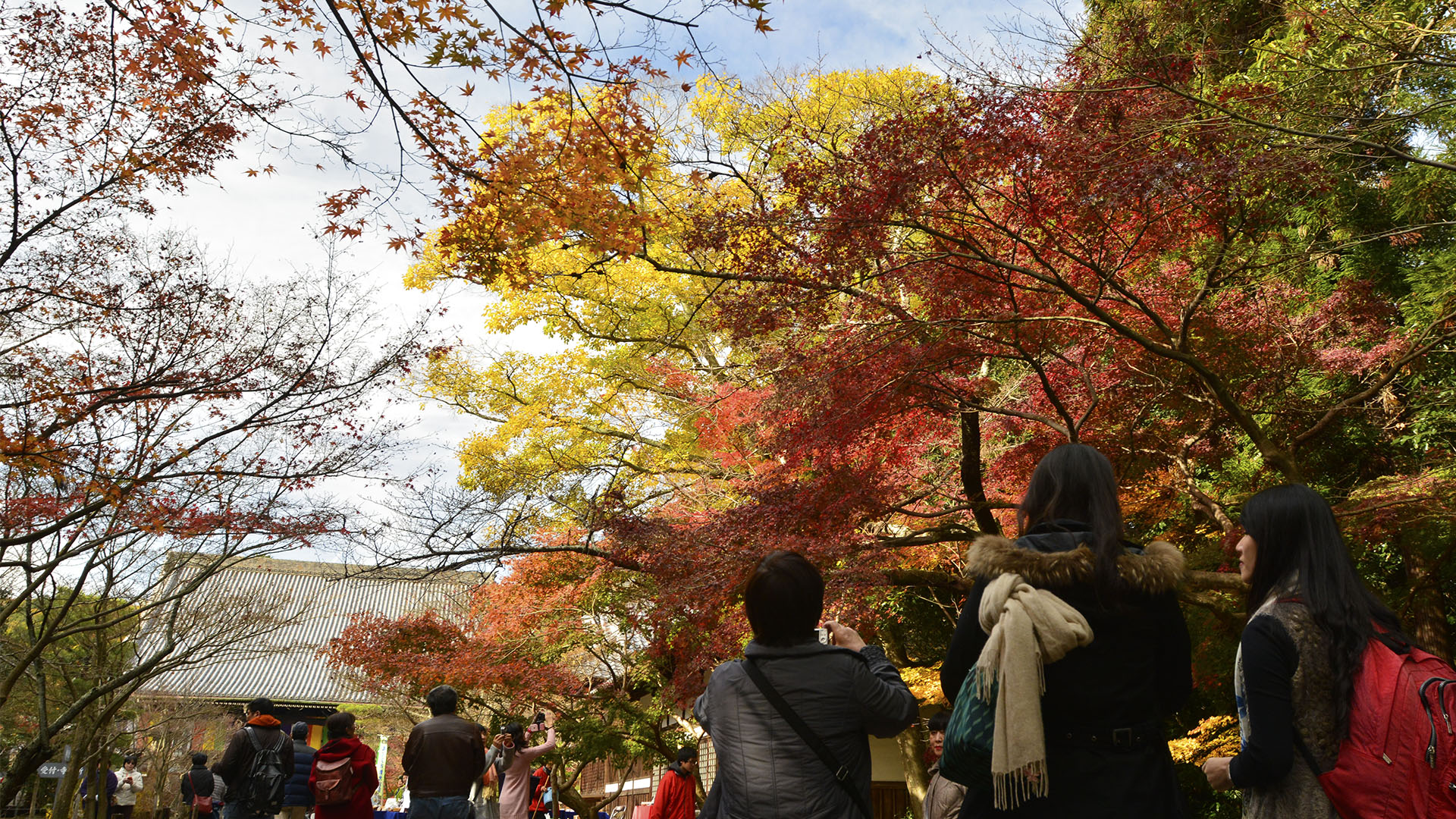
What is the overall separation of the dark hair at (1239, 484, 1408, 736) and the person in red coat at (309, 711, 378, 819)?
5010 millimetres

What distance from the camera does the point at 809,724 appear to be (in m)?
2.33

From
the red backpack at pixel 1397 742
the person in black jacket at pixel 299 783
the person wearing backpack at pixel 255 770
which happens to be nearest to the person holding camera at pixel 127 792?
the person in black jacket at pixel 299 783

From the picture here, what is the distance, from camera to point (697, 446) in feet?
43.4

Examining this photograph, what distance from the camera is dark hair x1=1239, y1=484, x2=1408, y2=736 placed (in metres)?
2.03

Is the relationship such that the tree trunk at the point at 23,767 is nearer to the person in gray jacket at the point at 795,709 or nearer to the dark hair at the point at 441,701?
the dark hair at the point at 441,701

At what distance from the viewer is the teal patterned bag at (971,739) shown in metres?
1.92

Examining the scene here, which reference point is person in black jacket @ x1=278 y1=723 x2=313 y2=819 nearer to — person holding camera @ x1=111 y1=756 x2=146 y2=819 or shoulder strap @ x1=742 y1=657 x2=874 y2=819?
shoulder strap @ x1=742 y1=657 x2=874 y2=819

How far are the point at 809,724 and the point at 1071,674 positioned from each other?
673 millimetres

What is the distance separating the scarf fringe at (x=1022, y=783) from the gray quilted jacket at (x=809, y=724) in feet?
1.51

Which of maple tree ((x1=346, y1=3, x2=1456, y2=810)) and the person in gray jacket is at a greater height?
maple tree ((x1=346, y1=3, x2=1456, y2=810))

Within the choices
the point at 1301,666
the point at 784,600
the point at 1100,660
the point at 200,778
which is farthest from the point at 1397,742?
the point at 200,778

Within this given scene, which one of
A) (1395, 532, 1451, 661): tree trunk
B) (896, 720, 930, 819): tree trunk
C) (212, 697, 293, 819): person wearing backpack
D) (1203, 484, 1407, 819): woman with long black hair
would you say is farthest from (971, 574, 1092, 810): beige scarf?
(896, 720, 930, 819): tree trunk

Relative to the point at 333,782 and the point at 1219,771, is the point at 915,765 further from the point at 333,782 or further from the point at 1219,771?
the point at 1219,771

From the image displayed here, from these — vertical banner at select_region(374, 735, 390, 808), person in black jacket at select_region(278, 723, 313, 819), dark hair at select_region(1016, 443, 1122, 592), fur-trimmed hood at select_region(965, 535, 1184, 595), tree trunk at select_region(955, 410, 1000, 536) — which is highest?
tree trunk at select_region(955, 410, 1000, 536)
